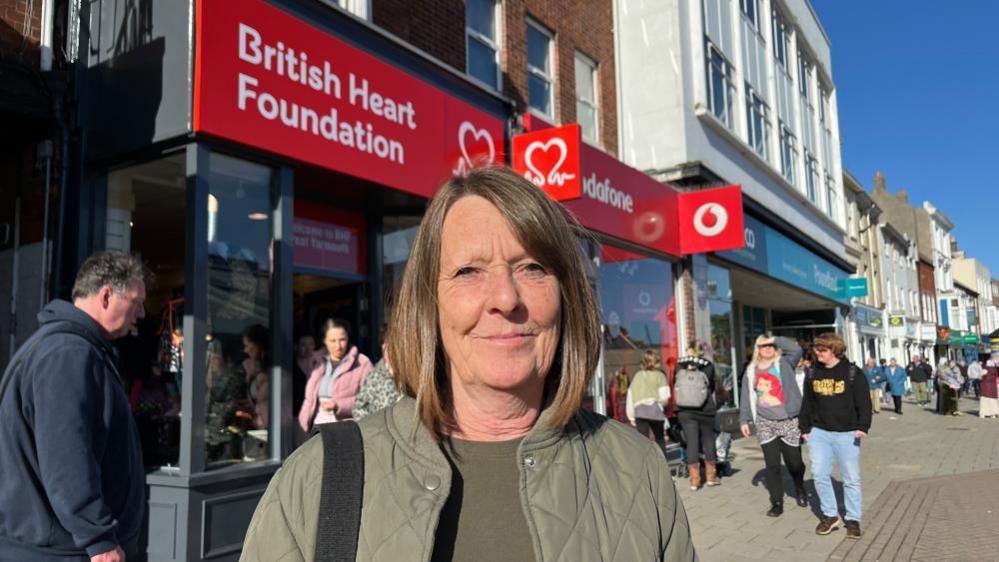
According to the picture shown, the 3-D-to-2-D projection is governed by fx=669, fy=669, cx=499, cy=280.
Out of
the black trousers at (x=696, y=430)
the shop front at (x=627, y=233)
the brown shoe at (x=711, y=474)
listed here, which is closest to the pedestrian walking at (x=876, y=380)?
the shop front at (x=627, y=233)

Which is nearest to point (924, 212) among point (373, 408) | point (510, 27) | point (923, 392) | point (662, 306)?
point (923, 392)

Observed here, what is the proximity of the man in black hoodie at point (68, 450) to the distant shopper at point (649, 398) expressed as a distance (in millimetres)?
7217

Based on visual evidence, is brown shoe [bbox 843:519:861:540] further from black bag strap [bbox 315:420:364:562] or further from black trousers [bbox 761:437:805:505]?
black bag strap [bbox 315:420:364:562]

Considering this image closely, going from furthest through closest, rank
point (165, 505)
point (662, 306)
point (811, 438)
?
point (662, 306)
point (811, 438)
point (165, 505)

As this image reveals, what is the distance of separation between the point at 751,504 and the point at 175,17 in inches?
304

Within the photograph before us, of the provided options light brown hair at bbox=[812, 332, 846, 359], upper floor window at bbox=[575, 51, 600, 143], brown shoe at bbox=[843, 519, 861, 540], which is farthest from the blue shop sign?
brown shoe at bbox=[843, 519, 861, 540]

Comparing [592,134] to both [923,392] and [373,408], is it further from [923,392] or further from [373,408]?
[923,392]

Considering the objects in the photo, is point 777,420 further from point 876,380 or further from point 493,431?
point 876,380

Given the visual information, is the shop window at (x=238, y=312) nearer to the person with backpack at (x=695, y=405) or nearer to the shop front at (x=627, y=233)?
the shop front at (x=627, y=233)

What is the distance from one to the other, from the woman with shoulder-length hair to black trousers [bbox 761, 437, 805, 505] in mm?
6580

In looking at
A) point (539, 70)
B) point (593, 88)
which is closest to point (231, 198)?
point (539, 70)

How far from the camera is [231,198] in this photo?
562cm

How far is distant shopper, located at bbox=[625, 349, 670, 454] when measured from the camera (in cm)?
919

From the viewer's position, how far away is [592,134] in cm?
1193
